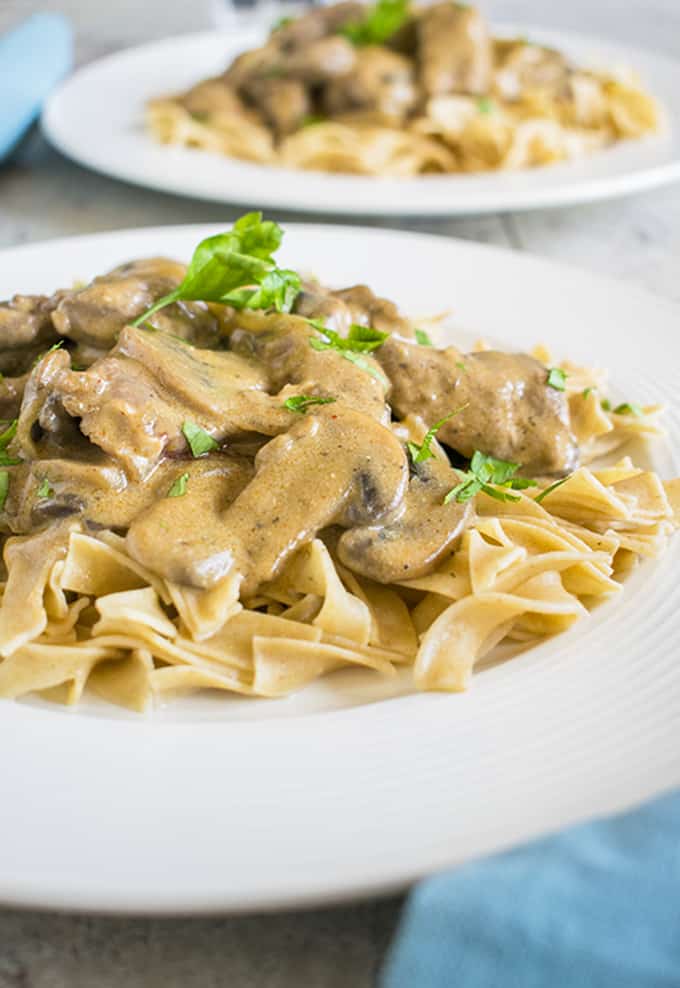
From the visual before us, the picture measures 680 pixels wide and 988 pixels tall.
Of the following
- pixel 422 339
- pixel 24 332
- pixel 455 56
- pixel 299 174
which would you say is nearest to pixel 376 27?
pixel 455 56

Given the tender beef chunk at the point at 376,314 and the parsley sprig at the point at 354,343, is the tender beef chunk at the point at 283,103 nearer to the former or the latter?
the tender beef chunk at the point at 376,314

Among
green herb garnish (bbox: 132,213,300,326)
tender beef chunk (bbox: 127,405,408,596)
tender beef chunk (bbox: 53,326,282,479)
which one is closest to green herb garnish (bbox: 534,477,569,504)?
tender beef chunk (bbox: 127,405,408,596)

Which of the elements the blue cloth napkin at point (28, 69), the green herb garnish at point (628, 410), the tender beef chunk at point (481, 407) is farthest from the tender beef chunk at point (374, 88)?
the tender beef chunk at point (481, 407)

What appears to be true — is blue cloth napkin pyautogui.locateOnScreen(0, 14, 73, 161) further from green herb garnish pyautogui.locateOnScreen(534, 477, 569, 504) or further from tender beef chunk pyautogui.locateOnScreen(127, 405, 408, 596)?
green herb garnish pyautogui.locateOnScreen(534, 477, 569, 504)

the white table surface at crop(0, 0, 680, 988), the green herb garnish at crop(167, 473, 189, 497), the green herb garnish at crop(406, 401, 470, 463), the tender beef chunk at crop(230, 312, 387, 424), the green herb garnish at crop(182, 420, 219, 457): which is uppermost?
the tender beef chunk at crop(230, 312, 387, 424)

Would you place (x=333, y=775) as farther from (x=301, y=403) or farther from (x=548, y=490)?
(x=548, y=490)

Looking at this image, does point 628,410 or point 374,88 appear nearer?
point 628,410
